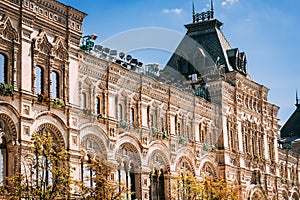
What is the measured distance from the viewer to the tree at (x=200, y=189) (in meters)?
50.0

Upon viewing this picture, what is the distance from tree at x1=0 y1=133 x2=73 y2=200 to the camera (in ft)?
111

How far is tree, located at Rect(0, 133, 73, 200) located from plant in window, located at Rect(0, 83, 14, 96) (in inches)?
116

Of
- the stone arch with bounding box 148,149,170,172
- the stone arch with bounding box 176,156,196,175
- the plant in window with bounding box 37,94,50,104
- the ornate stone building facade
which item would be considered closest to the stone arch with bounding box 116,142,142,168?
the ornate stone building facade

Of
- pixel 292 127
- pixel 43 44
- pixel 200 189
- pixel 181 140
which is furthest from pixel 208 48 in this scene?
pixel 292 127

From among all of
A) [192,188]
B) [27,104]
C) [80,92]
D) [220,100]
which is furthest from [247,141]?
[27,104]

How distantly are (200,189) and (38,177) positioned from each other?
16590 millimetres

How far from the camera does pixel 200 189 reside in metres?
50.5

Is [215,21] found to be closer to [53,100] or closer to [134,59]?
[134,59]

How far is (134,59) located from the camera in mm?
50688

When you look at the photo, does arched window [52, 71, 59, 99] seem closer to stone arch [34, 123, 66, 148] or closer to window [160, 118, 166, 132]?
stone arch [34, 123, 66, 148]

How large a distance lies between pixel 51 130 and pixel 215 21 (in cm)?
3174

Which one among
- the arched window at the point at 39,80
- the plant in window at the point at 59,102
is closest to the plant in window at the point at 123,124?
the plant in window at the point at 59,102

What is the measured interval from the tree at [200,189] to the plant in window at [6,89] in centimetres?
1725

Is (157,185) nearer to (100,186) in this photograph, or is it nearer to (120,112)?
(120,112)
